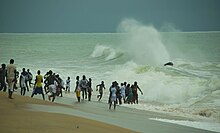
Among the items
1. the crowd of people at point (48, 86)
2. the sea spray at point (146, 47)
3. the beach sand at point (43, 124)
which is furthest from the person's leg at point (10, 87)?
the sea spray at point (146, 47)

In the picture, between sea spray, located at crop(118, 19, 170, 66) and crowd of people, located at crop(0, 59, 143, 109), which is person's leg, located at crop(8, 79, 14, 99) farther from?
sea spray, located at crop(118, 19, 170, 66)

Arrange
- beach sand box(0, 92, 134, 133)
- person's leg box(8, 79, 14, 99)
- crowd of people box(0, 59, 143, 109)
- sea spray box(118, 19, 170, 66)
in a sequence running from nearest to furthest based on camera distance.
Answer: beach sand box(0, 92, 134, 133) < person's leg box(8, 79, 14, 99) < crowd of people box(0, 59, 143, 109) < sea spray box(118, 19, 170, 66)

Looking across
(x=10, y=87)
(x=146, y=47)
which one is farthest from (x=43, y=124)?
(x=146, y=47)

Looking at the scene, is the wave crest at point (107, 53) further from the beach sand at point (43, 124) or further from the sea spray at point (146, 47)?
the beach sand at point (43, 124)

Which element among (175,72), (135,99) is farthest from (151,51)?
(135,99)

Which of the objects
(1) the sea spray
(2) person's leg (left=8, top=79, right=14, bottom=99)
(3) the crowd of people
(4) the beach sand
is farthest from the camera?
(1) the sea spray

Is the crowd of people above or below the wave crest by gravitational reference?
below

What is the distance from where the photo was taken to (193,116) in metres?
16.9

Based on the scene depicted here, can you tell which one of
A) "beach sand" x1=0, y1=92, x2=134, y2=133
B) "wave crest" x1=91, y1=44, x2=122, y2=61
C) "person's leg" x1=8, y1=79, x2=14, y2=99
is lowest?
"beach sand" x1=0, y1=92, x2=134, y2=133

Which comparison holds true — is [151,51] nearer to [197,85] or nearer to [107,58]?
[107,58]

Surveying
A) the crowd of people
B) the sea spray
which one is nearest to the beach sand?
the crowd of people

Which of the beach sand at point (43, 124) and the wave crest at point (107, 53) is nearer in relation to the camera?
the beach sand at point (43, 124)

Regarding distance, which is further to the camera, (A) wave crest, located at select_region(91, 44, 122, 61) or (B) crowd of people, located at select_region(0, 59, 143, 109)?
(A) wave crest, located at select_region(91, 44, 122, 61)

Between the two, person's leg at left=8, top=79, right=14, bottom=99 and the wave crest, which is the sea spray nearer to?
the wave crest
